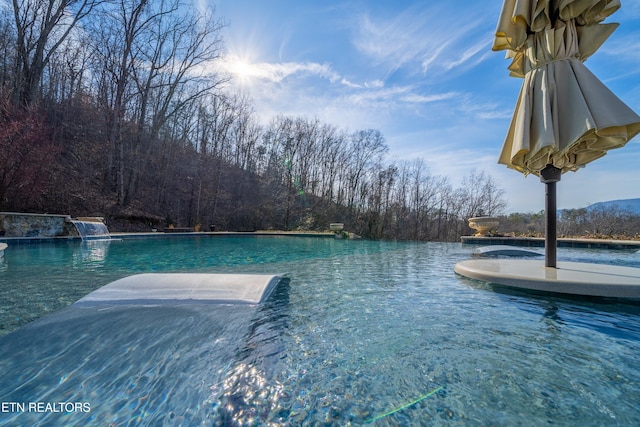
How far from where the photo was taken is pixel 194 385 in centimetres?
133

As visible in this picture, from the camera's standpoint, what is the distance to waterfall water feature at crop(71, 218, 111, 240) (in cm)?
966

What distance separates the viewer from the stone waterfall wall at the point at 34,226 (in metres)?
8.27

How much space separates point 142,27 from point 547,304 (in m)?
19.8

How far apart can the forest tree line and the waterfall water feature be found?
2.28 meters

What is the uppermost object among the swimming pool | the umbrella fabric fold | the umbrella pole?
the umbrella fabric fold

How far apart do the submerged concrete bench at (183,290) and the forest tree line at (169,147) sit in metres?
11.2

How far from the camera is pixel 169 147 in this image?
18.5 metres

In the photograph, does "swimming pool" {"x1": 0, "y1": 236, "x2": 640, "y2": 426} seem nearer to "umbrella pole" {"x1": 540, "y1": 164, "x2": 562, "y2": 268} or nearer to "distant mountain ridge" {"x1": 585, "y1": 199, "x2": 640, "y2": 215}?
"umbrella pole" {"x1": 540, "y1": 164, "x2": 562, "y2": 268}

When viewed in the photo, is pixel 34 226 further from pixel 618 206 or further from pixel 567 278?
pixel 618 206

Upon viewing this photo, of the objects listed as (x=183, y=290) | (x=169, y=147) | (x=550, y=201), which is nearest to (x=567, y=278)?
(x=550, y=201)

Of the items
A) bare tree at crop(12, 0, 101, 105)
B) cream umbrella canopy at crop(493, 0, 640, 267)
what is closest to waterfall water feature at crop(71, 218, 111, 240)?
bare tree at crop(12, 0, 101, 105)

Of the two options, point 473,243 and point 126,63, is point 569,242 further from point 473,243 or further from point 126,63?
point 126,63

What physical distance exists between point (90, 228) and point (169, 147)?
9748mm

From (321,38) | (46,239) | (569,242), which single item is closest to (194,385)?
(321,38)
